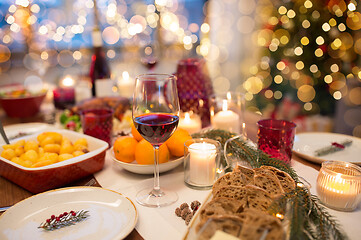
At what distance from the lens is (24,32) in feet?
13.5

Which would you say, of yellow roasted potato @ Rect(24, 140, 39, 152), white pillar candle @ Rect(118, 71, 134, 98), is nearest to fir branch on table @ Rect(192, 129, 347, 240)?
yellow roasted potato @ Rect(24, 140, 39, 152)

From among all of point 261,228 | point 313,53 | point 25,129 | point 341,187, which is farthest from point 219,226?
point 313,53

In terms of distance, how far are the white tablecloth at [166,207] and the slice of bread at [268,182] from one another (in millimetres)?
193

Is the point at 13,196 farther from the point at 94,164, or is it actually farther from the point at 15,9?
the point at 15,9

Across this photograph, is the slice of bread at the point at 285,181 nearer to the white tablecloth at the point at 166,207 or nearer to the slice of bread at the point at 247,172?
the slice of bread at the point at 247,172

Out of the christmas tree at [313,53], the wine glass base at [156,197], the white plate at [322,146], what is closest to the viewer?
the wine glass base at [156,197]

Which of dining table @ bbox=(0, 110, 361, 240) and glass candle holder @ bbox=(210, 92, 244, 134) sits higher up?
glass candle holder @ bbox=(210, 92, 244, 134)

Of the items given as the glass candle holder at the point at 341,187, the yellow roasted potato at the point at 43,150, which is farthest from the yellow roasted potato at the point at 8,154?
the glass candle holder at the point at 341,187

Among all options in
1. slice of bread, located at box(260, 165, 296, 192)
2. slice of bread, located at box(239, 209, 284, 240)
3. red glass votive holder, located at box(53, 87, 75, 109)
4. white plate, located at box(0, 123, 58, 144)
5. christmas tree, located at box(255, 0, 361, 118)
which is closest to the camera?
slice of bread, located at box(239, 209, 284, 240)

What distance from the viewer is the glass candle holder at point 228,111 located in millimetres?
1250

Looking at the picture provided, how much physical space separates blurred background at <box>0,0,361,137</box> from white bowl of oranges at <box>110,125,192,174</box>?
92 cm

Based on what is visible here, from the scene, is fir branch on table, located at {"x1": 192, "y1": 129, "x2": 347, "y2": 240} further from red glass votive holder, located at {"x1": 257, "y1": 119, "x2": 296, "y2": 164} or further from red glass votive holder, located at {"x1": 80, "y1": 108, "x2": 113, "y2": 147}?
red glass votive holder, located at {"x1": 80, "y1": 108, "x2": 113, "y2": 147}

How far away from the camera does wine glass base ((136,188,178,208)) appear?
819mm

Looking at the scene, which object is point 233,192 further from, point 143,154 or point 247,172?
point 143,154
